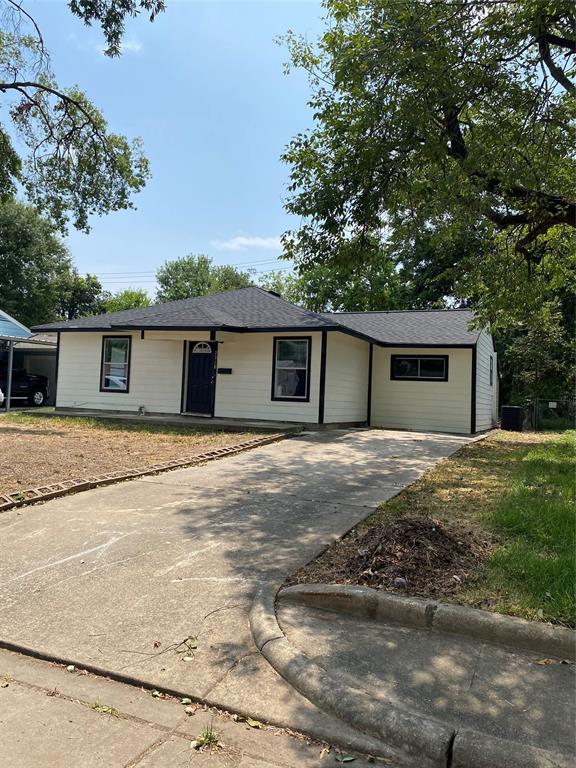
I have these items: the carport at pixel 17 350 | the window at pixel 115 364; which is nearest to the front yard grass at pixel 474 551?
the window at pixel 115 364

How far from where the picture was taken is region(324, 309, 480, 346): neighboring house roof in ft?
51.4

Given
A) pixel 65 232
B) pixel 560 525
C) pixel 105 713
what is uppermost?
pixel 65 232

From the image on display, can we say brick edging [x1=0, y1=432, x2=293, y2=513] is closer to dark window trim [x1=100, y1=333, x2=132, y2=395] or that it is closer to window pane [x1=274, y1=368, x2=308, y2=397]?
window pane [x1=274, y1=368, x2=308, y2=397]

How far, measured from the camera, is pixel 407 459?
970 cm

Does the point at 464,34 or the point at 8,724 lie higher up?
the point at 464,34

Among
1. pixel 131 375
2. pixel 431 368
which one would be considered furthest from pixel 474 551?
pixel 131 375

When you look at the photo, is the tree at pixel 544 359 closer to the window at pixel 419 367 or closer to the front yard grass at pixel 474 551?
the window at pixel 419 367

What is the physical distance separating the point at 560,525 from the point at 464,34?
18.7ft

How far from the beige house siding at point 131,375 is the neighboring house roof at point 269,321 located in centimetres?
64

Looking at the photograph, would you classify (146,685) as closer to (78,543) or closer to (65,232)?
(78,543)

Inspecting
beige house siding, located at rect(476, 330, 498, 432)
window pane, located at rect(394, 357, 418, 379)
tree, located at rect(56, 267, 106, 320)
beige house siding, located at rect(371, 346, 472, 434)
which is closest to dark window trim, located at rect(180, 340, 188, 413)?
beige house siding, located at rect(371, 346, 472, 434)

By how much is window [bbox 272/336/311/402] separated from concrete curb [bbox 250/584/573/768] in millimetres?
10387

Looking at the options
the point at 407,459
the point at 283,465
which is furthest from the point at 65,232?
the point at 407,459

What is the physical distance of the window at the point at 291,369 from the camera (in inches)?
541
